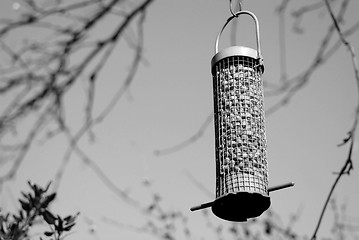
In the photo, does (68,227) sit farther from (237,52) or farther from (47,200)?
(237,52)

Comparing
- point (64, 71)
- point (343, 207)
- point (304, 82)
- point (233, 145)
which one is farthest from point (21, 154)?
point (343, 207)

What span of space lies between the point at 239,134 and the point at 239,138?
0.03 meters

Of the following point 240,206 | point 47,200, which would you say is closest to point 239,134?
point 240,206

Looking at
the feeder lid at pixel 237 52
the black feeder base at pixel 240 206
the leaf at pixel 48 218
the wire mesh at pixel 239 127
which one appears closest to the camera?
the black feeder base at pixel 240 206

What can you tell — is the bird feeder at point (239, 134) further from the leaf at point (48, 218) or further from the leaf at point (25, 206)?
the leaf at point (25, 206)

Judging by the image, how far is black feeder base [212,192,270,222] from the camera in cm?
485

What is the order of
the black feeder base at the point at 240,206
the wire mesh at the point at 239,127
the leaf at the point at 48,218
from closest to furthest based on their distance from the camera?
the black feeder base at the point at 240,206 < the wire mesh at the point at 239,127 < the leaf at the point at 48,218

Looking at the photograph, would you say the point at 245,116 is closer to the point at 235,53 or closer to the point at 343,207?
the point at 235,53

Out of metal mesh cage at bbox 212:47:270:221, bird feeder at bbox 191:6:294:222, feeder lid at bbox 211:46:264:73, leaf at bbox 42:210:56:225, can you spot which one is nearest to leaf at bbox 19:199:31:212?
leaf at bbox 42:210:56:225

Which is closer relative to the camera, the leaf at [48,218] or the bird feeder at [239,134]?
the bird feeder at [239,134]

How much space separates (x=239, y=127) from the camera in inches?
203

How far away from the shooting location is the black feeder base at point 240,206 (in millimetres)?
4848

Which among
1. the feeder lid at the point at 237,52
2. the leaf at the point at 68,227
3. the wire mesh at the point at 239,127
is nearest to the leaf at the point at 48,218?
the leaf at the point at 68,227

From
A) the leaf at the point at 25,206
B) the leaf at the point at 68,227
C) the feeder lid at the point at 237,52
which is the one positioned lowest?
the leaf at the point at 68,227
